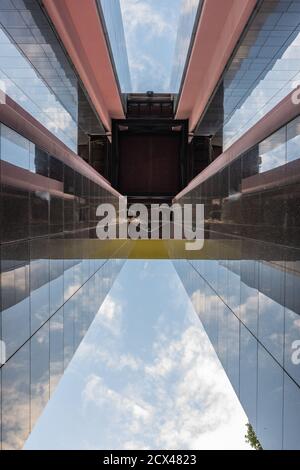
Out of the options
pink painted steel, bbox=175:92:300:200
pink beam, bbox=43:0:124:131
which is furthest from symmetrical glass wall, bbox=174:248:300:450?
pink beam, bbox=43:0:124:131

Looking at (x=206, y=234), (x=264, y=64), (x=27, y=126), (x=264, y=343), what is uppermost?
(x=264, y=64)

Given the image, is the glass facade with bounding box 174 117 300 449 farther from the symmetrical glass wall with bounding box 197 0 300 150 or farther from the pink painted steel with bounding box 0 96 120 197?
the pink painted steel with bounding box 0 96 120 197

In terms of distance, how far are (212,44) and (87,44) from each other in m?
6.50

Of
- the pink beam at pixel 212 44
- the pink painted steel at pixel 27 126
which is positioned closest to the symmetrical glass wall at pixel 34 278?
the pink painted steel at pixel 27 126

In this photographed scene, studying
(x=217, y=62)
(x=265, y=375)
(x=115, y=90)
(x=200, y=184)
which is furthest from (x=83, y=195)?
(x=115, y=90)

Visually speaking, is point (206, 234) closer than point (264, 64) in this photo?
Yes

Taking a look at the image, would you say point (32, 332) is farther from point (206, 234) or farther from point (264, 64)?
point (264, 64)

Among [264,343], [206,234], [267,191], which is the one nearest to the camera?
[264,343]

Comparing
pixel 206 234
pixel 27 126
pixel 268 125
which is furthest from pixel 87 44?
pixel 268 125

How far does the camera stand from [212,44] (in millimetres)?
23250

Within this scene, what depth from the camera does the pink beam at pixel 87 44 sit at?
60.7ft

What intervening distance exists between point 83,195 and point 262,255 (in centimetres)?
773

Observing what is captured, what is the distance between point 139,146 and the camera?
43.6 meters

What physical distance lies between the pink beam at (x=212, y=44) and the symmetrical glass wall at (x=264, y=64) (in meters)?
0.44
